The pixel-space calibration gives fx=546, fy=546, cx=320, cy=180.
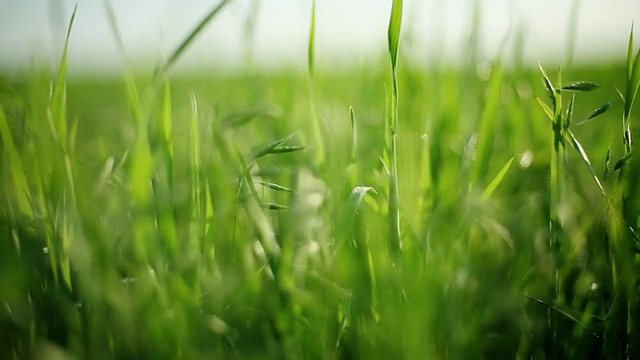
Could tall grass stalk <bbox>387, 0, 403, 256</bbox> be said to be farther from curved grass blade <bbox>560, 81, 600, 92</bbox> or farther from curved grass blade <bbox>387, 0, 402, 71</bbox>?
curved grass blade <bbox>560, 81, 600, 92</bbox>

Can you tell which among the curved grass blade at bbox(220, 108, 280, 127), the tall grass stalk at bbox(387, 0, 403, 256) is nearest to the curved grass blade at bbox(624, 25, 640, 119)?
the tall grass stalk at bbox(387, 0, 403, 256)

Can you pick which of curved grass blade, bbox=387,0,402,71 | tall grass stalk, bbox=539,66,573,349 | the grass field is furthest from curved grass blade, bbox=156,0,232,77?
tall grass stalk, bbox=539,66,573,349

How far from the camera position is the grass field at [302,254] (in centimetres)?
49

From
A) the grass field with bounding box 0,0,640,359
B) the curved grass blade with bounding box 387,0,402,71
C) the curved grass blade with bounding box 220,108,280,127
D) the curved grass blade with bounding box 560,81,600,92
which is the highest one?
the curved grass blade with bounding box 387,0,402,71

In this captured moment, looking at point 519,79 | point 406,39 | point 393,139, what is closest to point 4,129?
point 393,139

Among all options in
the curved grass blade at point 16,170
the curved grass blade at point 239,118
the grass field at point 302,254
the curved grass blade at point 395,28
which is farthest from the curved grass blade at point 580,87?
the curved grass blade at point 16,170

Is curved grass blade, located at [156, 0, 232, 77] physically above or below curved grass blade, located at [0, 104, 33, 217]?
above

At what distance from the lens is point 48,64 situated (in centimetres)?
63

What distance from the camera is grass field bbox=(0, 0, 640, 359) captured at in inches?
19.3

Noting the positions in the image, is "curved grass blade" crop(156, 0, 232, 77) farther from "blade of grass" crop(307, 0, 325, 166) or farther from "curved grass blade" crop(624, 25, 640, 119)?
"curved grass blade" crop(624, 25, 640, 119)

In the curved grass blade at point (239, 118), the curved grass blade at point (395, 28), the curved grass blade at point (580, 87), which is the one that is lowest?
the curved grass blade at point (239, 118)

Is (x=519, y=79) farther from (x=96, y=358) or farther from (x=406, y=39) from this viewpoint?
(x=96, y=358)

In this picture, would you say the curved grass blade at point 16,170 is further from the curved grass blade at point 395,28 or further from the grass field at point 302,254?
the curved grass blade at point 395,28

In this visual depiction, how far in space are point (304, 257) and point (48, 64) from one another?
14.8 inches
